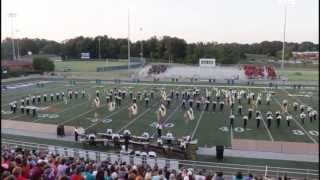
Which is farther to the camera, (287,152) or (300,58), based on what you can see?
(300,58)

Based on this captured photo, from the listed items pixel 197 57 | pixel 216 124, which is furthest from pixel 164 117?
pixel 197 57

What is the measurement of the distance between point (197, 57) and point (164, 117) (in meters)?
56.0

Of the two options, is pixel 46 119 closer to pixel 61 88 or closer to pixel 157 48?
pixel 61 88

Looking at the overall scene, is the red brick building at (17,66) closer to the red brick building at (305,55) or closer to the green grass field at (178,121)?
the green grass field at (178,121)

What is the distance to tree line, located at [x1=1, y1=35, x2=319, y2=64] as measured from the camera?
252 ft

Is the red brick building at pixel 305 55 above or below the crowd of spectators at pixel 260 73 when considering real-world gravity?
above

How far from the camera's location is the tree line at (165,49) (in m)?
76.8

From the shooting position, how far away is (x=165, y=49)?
81000 mm

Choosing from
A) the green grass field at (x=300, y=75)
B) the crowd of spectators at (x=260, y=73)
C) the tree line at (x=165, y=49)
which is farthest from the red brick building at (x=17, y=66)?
the green grass field at (x=300, y=75)

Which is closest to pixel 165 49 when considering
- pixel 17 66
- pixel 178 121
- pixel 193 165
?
pixel 17 66

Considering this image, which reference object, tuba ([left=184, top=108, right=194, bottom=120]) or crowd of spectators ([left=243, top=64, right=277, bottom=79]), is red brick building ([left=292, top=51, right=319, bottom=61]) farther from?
tuba ([left=184, top=108, right=194, bottom=120])

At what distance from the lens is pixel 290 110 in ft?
77.7

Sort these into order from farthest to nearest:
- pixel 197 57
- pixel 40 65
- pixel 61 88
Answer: pixel 197 57 → pixel 40 65 → pixel 61 88

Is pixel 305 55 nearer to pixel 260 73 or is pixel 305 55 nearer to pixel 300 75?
pixel 300 75
